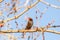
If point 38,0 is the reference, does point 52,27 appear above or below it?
below

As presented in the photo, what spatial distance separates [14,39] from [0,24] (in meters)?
0.85

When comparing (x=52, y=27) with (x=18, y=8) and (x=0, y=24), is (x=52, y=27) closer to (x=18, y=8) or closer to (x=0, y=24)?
(x=0, y=24)

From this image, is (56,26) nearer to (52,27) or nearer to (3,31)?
(52,27)

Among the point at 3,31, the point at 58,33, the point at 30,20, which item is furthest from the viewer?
the point at 30,20

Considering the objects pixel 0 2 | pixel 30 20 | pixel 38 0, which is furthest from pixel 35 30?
pixel 30 20

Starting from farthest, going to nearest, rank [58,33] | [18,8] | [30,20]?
[30,20]
[18,8]
[58,33]

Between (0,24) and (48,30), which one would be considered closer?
(48,30)

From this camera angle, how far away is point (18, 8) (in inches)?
176

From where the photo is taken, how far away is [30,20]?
21.1ft

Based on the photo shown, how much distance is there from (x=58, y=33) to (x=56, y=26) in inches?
7.1

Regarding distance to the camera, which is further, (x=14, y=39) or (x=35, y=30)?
(x=14, y=39)

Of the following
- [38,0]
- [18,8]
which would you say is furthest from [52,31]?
[18,8]

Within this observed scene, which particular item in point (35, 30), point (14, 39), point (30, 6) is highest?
point (30, 6)

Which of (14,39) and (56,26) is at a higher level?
(56,26)
